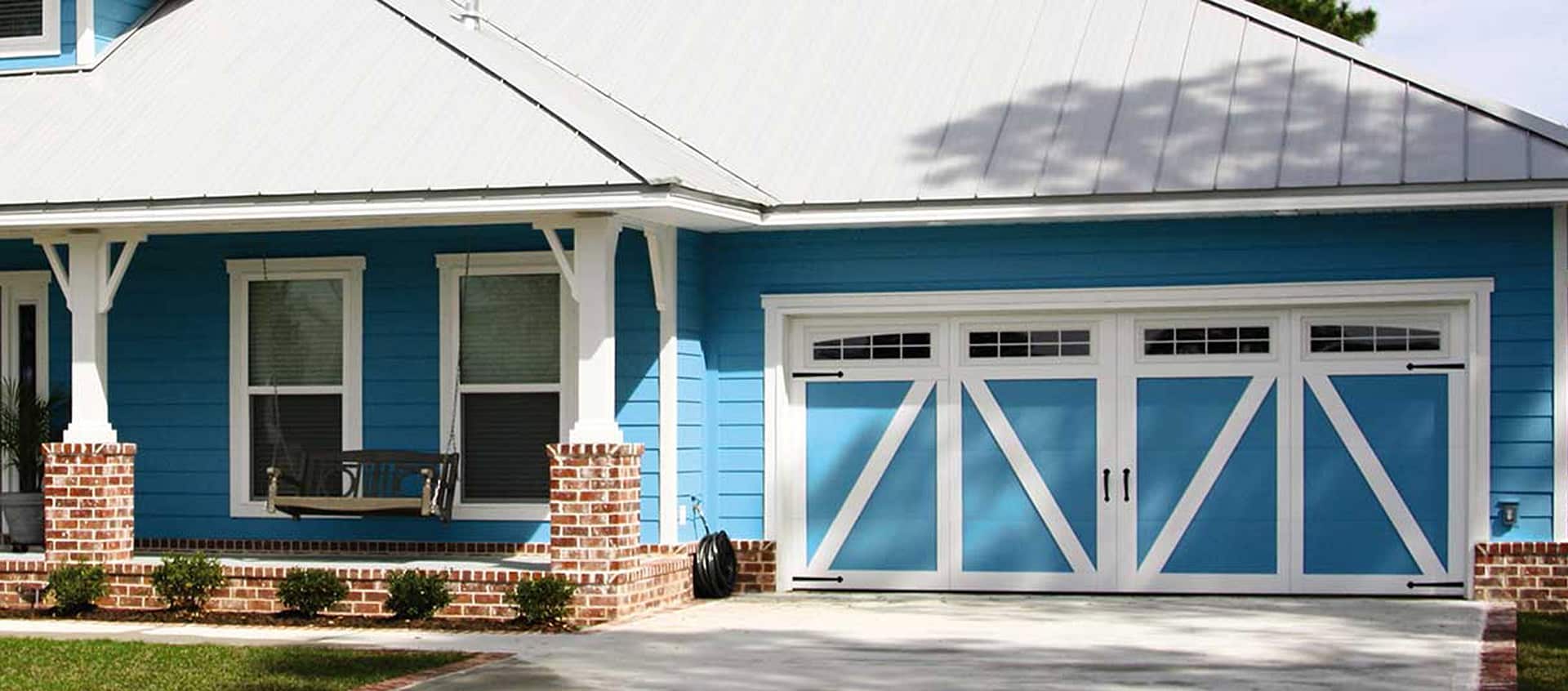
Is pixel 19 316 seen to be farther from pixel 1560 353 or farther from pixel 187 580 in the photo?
pixel 1560 353

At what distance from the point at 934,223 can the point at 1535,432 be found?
14.1 feet

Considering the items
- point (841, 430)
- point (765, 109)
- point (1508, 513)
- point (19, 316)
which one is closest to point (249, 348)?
point (19, 316)

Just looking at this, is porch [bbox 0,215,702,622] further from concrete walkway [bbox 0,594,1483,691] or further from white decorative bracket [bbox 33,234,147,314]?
concrete walkway [bbox 0,594,1483,691]

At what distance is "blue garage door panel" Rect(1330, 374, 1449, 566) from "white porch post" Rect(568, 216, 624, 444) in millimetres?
5205

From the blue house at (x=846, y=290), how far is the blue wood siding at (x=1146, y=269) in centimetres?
3

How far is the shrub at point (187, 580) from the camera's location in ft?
48.3

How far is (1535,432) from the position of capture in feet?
49.3

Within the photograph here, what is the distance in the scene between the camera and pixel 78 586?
14836 millimetres

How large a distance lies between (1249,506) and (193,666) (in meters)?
7.42

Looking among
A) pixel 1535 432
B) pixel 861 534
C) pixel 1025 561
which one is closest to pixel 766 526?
pixel 861 534

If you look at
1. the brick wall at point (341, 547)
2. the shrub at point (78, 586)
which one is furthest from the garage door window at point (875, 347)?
the shrub at point (78, 586)

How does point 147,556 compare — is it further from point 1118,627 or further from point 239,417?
point 1118,627

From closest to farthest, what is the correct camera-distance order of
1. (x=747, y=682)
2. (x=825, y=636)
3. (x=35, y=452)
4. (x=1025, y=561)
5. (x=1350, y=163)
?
(x=747, y=682)
(x=825, y=636)
(x=1350, y=163)
(x=1025, y=561)
(x=35, y=452)

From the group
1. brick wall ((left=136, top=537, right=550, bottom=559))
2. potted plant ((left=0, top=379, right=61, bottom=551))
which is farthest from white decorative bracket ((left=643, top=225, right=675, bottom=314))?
potted plant ((left=0, top=379, right=61, bottom=551))
